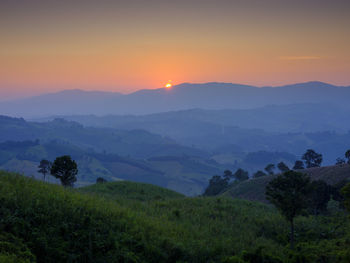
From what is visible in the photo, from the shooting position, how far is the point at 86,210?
71.4 ft

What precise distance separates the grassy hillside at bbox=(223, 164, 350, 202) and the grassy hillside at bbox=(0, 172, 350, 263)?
121 ft

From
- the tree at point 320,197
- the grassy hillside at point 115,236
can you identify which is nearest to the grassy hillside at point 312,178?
the tree at point 320,197

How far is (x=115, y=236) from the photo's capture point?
66.2ft

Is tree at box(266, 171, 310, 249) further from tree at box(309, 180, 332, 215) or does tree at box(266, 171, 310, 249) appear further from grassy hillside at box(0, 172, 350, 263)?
tree at box(309, 180, 332, 215)

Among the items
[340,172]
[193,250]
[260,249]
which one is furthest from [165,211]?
[340,172]

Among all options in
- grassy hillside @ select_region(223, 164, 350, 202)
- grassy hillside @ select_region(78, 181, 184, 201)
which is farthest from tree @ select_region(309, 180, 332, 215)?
grassy hillside @ select_region(223, 164, 350, 202)

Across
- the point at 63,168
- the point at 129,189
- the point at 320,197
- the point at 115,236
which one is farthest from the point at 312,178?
the point at 115,236

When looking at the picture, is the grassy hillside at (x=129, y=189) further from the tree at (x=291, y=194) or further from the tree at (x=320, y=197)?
the tree at (x=291, y=194)

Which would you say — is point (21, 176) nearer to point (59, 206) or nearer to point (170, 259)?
point (59, 206)

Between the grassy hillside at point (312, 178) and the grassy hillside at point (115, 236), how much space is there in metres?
36.9

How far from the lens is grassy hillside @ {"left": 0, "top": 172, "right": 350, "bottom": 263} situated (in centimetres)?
1761

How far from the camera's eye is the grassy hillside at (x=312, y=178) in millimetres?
61666

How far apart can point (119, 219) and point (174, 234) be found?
4.57m

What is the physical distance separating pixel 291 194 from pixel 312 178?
5207cm
